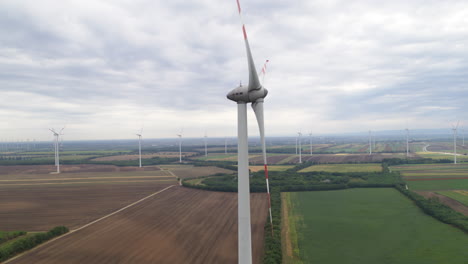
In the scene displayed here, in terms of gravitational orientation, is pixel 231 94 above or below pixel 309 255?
above

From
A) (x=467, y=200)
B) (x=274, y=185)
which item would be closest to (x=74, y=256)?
(x=274, y=185)

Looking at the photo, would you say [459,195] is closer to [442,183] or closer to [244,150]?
[442,183]

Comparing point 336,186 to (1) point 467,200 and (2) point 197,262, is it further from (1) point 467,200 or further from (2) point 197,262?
(2) point 197,262

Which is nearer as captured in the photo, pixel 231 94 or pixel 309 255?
pixel 231 94

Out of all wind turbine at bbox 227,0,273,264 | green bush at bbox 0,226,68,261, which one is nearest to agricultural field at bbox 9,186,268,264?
green bush at bbox 0,226,68,261

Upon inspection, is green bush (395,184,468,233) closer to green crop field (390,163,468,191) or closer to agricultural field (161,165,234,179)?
green crop field (390,163,468,191)

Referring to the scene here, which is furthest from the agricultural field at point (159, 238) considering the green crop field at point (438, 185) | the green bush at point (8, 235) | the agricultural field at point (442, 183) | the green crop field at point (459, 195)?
the green crop field at point (438, 185)

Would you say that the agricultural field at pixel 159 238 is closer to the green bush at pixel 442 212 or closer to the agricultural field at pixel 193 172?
the green bush at pixel 442 212
